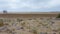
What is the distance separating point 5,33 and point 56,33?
5.97 meters

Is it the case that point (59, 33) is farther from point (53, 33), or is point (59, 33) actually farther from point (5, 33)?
point (5, 33)

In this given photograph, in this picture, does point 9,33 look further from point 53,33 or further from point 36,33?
point 53,33

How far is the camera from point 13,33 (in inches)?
861

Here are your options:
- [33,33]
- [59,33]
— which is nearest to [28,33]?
[33,33]

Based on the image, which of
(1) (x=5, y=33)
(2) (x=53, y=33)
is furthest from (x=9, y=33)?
(2) (x=53, y=33)

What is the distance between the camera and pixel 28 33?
73.5 ft

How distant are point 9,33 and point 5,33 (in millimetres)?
459

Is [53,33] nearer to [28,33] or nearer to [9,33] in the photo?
[28,33]

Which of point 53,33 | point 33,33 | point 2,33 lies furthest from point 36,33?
point 2,33

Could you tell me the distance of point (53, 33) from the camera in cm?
2291

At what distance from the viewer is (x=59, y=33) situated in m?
22.6

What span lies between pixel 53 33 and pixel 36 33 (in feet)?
7.50

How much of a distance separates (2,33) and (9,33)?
884 mm

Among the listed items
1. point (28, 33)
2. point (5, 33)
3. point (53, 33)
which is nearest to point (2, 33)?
point (5, 33)
